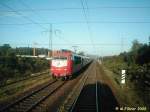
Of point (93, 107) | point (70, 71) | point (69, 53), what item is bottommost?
point (93, 107)

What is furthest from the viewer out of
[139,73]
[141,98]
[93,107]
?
[139,73]

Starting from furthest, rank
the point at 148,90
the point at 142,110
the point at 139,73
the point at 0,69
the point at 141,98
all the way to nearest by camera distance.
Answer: the point at 0,69
the point at 139,73
the point at 148,90
the point at 141,98
the point at 142,110

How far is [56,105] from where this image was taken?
12508mm

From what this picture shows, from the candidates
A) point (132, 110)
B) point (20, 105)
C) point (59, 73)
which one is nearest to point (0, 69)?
point (59, 73)

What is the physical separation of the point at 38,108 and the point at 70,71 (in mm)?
13170

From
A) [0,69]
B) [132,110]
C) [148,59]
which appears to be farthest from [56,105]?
[148,59]

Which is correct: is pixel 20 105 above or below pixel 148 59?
below

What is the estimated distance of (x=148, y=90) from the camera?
16.4 meters

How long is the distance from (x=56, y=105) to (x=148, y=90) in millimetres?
7849

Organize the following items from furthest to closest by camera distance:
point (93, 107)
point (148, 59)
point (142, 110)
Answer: point (148, 59) → point (93, 107) → point (142, 110)

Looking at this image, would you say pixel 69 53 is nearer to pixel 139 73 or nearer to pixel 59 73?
pixel 59 73

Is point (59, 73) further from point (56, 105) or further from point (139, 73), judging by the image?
point (56, 105)

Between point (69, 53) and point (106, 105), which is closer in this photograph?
point (106, 105)

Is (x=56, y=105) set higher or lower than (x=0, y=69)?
lower
